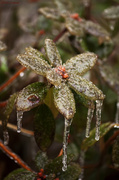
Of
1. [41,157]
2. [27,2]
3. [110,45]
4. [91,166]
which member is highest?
[27,2]

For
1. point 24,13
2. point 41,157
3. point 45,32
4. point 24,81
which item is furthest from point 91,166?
point 24,13

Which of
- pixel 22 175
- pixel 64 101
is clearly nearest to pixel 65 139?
pixel 64 101

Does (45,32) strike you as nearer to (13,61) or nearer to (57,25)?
(57,25)

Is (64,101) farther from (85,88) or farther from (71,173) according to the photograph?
(71,173)

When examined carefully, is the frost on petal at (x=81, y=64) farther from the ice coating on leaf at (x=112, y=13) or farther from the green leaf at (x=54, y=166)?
the ice coating on leaf at (x=112, y=13)

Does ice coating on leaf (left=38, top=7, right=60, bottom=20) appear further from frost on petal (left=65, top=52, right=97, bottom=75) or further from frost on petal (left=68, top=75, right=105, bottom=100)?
frost on petal (left=68, top=75, right=105, bottom=100)

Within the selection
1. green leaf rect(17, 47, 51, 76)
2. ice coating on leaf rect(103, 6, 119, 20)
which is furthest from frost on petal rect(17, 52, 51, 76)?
ice coating on leaf rect(103, 6, 119, 20)

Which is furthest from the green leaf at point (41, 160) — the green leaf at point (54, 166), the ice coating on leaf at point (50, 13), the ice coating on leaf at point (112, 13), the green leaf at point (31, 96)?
the ice coating on leaf at point (112, 13)
